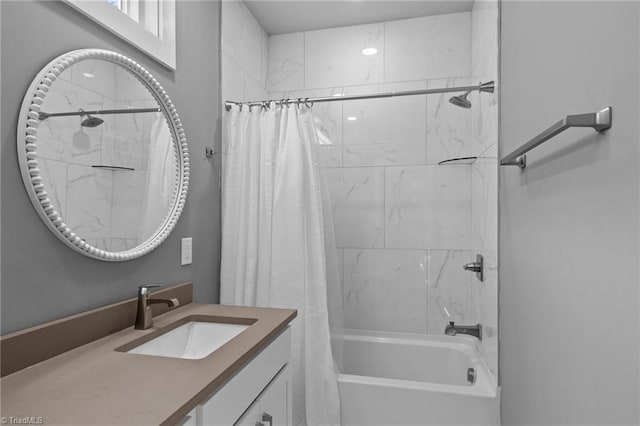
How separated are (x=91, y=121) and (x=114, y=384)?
803mm

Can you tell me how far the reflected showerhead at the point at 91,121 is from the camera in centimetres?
110

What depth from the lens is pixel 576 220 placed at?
2.68 ft

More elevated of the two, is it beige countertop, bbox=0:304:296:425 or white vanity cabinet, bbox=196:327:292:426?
beige countertop, bbox=0:304:296:425

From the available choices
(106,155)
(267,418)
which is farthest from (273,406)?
(106,155)

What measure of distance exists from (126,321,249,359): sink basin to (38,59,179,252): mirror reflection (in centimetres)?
36

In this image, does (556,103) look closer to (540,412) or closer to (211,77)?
(540,412)

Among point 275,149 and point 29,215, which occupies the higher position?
point 275,149

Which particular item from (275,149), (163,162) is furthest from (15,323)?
(275,149)

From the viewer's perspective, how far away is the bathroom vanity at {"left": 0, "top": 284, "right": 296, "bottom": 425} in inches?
26.8

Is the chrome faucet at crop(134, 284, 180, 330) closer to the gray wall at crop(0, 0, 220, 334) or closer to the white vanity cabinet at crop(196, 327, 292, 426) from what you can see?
the gray wall at crop(0, 0, 220, 334)

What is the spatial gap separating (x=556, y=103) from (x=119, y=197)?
1380mm

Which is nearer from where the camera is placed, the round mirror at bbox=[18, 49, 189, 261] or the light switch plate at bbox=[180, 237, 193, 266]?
the round mirror at bbox=[18, 49, 189, 261]

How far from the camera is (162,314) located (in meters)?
1.39

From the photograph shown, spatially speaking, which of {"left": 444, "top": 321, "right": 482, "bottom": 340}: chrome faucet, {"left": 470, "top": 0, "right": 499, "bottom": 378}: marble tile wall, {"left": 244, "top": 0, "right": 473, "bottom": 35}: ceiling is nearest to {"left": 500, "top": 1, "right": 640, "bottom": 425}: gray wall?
{"left": 470, "top": 0, "right": 499, "bottom": 378}: marble tile wall
